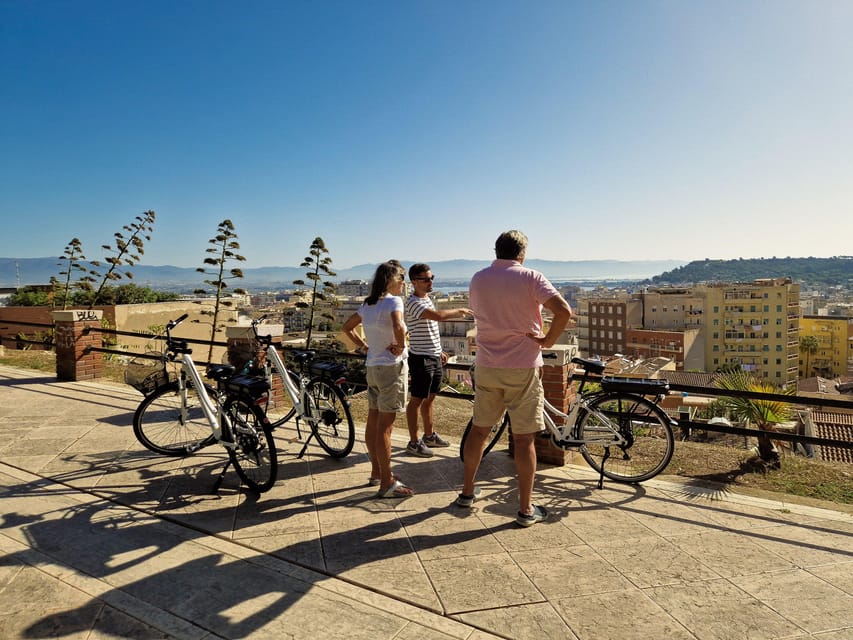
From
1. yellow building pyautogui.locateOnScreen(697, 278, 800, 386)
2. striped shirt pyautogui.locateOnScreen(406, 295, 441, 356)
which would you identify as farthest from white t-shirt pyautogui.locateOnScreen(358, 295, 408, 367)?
yellow building pyautogui.locateOnScreen(697, 278, 800, 386)

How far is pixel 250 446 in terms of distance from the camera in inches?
155

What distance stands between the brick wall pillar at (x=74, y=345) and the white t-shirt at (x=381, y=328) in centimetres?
663

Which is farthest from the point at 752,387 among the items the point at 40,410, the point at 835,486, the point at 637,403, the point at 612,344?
the point at 612,344

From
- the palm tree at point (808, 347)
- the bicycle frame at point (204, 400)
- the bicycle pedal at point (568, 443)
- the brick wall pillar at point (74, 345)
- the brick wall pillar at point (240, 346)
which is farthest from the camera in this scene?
the palm tree at point (808, 347)

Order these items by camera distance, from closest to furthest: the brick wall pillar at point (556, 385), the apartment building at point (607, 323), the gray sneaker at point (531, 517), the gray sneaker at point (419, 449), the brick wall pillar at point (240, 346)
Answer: the gray sneaker at point (531, 517)
the brick wall pillar at point (556, 385)
the gray sneaker at point (419, 449)
the brick wall pillar at point (240, 346)
the apartment building at point (607, 323)

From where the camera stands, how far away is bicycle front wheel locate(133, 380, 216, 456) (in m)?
4.60

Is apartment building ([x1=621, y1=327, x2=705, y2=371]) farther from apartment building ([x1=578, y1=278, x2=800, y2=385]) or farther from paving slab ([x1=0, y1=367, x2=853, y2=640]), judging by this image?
paving slab ([x1=0, y1=367, x2=853, y2=640])

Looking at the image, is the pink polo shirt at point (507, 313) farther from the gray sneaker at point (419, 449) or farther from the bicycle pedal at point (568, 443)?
the gray sneaker at point (419, 449)

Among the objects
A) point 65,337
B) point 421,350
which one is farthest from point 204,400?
point 65,337

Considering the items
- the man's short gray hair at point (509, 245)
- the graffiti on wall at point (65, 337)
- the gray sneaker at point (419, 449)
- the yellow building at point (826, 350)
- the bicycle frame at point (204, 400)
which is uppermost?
the man's short gray hair at point (509, 245)

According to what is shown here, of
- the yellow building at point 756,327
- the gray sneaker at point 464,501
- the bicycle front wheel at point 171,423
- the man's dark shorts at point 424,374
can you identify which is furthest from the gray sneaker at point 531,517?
the yellow building at point 756,327

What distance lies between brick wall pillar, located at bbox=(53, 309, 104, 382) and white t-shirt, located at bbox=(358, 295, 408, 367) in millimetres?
6633

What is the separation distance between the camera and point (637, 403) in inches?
161

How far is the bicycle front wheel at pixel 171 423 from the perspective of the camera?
4598mm
